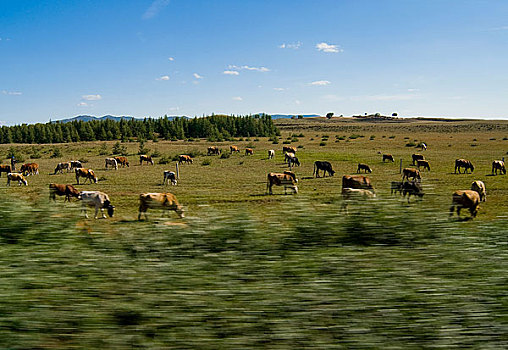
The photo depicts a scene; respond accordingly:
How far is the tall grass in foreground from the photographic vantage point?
127 inches

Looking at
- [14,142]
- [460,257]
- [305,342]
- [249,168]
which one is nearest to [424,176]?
[249,168]

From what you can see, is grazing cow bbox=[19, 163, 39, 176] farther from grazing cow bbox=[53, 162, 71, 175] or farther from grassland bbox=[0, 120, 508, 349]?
grassland bbox=[0, 120, 508, 349]

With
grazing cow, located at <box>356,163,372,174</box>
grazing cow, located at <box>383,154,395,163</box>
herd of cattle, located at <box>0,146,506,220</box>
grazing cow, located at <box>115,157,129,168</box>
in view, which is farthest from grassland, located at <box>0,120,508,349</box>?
grazing cow, located at <box>115,157,129,168</box>

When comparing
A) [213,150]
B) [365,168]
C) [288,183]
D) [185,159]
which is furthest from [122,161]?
[365,168]

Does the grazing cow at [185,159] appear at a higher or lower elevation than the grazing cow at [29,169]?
higher

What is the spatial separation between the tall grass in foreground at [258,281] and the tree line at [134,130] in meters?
93.6

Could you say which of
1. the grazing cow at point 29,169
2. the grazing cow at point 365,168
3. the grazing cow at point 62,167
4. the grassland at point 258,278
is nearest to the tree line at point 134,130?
the grazing cow at point 62,167

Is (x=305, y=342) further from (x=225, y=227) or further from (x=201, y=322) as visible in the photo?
(x=225, y=227)

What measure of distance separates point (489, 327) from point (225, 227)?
3111 millimetres

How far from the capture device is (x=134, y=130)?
366 ft

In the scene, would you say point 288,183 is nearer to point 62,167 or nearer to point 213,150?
point 62,167

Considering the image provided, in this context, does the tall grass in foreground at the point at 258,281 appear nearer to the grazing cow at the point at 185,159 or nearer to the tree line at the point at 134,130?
the grazing cow at the point at 185,159

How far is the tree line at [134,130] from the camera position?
10375 centimetres

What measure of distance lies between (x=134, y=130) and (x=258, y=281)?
11406 cm
